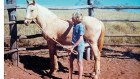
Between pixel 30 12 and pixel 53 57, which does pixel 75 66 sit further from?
pixel 30 12

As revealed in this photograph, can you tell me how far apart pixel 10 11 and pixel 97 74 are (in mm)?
2848

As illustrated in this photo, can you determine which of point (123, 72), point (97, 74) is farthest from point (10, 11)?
point (123, 72)

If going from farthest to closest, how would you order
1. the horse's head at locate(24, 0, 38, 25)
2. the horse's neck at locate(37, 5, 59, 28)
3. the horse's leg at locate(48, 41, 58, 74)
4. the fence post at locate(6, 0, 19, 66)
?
the fence post at locate(6, 0, 19, 66)
the horse's leg at locate(48, 41, 58, 74)
the horse's neck at locate(37, 5, 59, 28)
the horse's head at locate(24, 0, 38, 25)

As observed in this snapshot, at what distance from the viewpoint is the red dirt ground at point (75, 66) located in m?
6.83

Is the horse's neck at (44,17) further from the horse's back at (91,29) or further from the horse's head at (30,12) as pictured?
the horse's back at (91,29)

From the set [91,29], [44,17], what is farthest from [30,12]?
[91,29]

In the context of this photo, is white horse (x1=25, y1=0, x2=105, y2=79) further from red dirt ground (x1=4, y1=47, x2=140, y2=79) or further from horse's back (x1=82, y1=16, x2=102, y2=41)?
red dirt ground (x1=4, y1=47, x2=140, y2=79)

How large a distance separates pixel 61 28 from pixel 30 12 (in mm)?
892

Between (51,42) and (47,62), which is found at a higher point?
(51,42)

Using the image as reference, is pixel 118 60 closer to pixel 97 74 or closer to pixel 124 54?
pixel 124 54

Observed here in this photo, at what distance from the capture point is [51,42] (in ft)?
22.0

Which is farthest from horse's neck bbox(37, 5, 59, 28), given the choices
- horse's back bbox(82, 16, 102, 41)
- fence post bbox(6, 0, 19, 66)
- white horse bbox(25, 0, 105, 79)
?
horse's back bbox(82, 16, 102, 41)

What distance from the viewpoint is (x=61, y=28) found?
21.9ft

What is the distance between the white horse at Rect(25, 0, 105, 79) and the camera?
6434mm
